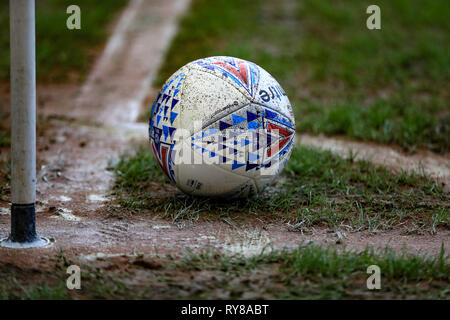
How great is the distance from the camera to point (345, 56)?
965 cm

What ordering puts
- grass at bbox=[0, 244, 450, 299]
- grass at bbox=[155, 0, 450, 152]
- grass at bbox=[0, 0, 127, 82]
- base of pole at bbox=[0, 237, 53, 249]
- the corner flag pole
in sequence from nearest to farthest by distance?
1. grass at bbox=[0, 244, 450, 299]
2. the corner flag pole
3. base of pole at bbox=[0, 237, 53, 249]
4. grass at bbox=[155, 0, 450, 152]
5. grass at bbox=[0, 0, 127, 82]

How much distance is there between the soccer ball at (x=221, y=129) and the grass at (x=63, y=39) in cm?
540

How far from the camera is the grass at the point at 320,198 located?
165 inches

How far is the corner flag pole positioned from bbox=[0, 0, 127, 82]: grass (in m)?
5.87

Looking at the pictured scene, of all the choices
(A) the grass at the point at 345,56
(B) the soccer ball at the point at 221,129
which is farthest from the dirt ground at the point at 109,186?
(A) the grass at the point at 345,56

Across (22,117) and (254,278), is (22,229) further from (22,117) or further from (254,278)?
(254,278)

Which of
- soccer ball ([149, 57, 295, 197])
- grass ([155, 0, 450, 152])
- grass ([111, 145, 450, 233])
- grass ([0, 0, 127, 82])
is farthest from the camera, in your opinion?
grass ([0, 0, 127, 82])

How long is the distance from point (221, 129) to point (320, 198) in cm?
119

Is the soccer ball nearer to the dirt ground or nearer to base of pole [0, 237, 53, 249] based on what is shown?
the dirt ground

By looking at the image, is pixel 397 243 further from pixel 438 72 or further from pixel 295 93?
pixel 438 72

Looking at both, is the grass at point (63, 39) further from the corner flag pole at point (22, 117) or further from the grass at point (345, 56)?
the corner flag pole at point (22, 117)

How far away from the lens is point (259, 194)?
4730mm

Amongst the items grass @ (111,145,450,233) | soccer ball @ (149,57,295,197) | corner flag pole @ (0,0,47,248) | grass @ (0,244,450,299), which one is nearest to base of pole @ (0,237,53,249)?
corner flag pole @ (0,0,47,248)

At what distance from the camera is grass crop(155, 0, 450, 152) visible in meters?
6.95
